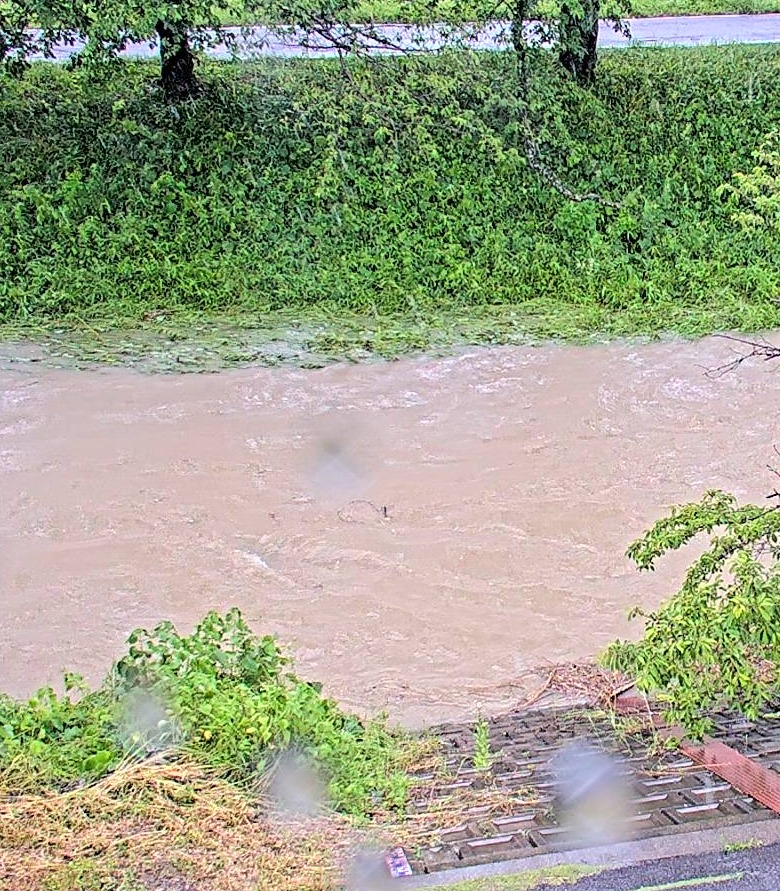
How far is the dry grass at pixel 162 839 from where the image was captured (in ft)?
9.57

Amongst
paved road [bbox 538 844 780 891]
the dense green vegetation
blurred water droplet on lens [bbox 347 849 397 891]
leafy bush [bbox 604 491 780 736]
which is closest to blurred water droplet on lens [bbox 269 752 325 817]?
blurred water droplet on lens [bbox 347 849 397 891]

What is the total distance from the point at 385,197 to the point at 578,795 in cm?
824

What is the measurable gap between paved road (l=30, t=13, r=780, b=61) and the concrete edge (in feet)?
28.5

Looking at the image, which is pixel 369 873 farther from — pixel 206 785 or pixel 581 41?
pixel 581 41

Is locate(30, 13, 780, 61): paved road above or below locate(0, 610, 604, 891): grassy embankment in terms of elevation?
above

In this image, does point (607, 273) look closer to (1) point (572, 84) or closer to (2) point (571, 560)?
(1) point (572, 84)

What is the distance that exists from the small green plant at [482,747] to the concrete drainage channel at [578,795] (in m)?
0.03

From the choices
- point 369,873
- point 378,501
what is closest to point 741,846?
point 369,873

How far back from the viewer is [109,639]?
5848mm

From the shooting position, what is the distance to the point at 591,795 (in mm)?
3396

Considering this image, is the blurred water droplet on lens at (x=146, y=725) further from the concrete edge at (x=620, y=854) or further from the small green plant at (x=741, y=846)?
the small green plant at (x=741, y=846)

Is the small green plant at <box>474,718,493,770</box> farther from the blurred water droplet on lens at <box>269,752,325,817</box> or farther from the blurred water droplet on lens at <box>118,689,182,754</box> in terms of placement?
the blurred water droplet on lens at <box>118,689,182,754</box>

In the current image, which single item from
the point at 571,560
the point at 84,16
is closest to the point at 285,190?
the point at 84,16

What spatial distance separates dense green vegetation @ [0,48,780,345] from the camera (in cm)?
1016
